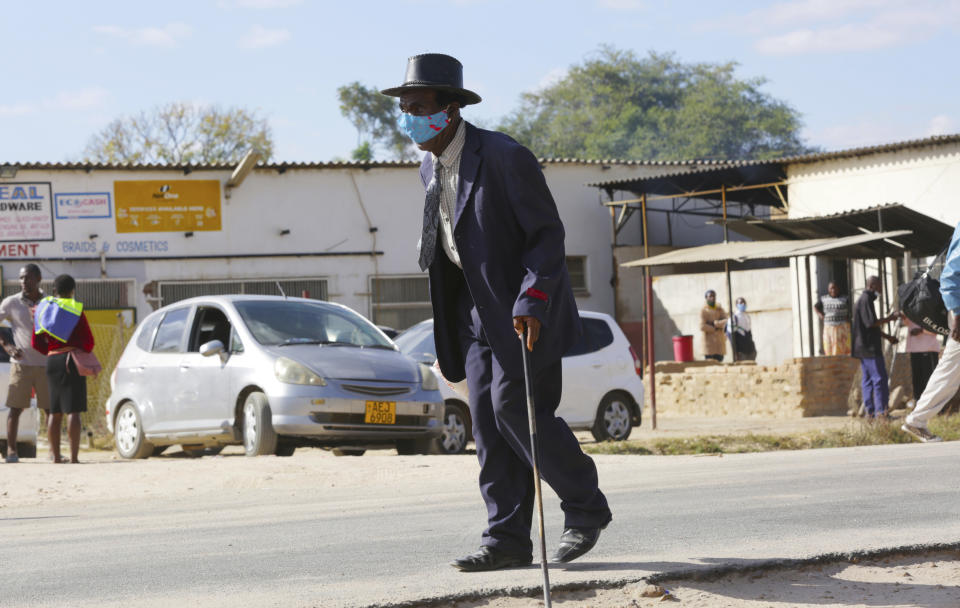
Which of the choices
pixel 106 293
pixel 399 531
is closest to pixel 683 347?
pixel 106 293

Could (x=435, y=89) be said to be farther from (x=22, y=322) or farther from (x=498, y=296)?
(x=22, y=322)

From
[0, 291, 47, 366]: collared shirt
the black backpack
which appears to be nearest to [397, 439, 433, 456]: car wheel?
[0, 291, 47, 366]: collared shirt

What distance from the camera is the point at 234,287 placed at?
30.8m

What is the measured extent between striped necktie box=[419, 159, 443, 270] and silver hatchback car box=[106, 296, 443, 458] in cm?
729

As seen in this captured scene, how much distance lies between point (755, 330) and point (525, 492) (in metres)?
24.7

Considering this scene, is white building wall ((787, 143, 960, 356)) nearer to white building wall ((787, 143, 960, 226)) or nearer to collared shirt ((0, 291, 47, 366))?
white building wall ((787, 143, 960, 226))

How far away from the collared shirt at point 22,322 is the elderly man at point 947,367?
8163 millimetres

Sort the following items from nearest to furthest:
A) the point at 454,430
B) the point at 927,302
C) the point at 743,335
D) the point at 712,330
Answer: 1. the point at 927,302
2. the point at 454,430
3. the point at 712,330
4. the point at 743,335

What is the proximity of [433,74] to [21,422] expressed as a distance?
10.5m

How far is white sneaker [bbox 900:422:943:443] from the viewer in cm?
1206

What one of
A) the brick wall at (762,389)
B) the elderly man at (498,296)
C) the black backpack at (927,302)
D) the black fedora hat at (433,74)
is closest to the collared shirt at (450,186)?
the elderly man at (498,296)

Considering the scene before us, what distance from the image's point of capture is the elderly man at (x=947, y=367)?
33.0 feet

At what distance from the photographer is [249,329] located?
13055 mm

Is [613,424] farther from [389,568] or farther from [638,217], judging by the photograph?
[638,217]
